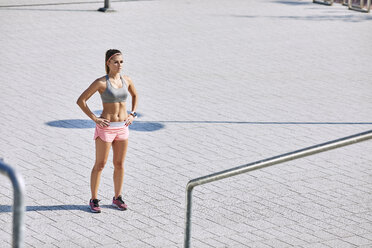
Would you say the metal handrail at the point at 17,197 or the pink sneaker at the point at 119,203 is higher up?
the metal handrail at the point at 17,197

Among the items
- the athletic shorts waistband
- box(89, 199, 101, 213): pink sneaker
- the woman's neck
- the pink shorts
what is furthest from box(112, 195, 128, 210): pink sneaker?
the woman's neck

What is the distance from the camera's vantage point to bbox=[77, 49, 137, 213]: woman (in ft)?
22.9

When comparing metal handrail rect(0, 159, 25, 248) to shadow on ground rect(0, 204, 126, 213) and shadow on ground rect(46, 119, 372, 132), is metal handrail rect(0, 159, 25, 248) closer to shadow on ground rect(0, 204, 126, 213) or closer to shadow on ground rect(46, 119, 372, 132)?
shadow on ground rect(0, 204, 126, 213)

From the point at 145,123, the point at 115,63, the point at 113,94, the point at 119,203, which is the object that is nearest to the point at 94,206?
the point at 119,203

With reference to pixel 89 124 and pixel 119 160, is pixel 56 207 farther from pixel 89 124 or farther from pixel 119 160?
pixel 89 124

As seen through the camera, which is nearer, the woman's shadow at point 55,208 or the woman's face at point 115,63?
the woman's face at point 115,63

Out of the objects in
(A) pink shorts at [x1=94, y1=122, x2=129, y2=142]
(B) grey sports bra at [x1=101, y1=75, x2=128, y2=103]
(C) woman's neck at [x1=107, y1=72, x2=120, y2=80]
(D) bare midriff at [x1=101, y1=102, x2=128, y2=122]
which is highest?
(C) woman's neck at [x1=107, y1=72, x2=120, y2=80]

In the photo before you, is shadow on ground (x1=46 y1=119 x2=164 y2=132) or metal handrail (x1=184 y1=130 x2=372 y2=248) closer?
metal handrail (x1=184 y1=130 x2=372 y2=248)

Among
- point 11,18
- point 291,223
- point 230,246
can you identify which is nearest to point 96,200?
point 230,246

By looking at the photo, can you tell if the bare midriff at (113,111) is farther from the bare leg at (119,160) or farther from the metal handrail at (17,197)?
the metal handrail at (17,197)

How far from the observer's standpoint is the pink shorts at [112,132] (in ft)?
23.2

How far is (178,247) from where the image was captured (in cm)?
654

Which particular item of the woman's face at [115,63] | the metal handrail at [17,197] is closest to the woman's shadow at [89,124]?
the woman's face at [115,63]

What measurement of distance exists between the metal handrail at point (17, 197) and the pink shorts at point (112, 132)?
393 cm
